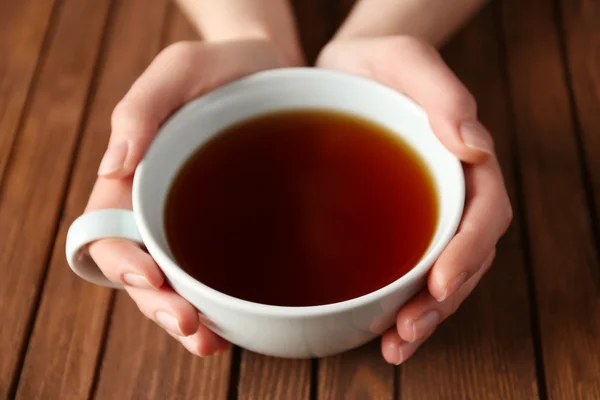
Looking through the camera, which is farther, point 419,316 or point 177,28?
point 177,28

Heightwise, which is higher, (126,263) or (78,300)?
(126,263)

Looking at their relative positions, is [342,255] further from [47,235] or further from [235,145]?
[47,235]

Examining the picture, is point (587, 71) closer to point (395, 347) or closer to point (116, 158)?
point (395, 347)

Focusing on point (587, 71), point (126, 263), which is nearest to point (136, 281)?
point (126, 263)

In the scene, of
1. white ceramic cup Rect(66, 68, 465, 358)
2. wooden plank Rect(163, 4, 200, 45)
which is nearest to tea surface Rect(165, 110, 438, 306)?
white ceramic cup Rect(66, 68, 465, 358)

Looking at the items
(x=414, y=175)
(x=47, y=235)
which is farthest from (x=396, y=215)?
(x=47, y=235)

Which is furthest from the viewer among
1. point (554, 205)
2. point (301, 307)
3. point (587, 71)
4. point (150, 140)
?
point (587, 71)

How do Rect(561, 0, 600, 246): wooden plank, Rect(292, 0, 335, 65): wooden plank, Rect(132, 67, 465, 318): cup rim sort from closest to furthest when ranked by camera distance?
Rect(132, 67, 465, 318): cup rim → Rect(561, 0, 600, 246): wooden plank → Rect(292, 0, 335, 65): wooden plank

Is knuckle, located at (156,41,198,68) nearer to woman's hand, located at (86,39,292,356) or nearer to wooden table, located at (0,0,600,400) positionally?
woman's hand, located at (86,39,292,356)
